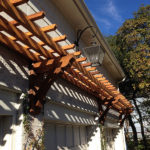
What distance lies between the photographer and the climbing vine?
235cm

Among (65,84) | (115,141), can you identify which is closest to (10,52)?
(65,84)

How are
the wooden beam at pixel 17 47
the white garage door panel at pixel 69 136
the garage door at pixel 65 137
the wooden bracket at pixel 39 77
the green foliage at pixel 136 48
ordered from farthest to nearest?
the green foliage at pixel 136 48 → the white garage door panel at pixel 69 136 → the garage door at pixel 65 137 → the wooden bracket at pixel 39 77 → the wooden beam at pixel 17 47

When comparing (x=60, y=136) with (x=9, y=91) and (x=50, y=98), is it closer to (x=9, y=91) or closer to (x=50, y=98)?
(x=50, y=98)

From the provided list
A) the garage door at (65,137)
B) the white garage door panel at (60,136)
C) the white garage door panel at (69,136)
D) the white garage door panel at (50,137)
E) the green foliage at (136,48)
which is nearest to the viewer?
the white garage door panel at (50,137)

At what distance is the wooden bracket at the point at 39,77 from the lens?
99.9 inches

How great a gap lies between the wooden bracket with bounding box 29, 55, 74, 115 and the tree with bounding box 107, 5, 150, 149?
26.9 ft

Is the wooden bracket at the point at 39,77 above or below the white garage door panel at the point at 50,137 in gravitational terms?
above

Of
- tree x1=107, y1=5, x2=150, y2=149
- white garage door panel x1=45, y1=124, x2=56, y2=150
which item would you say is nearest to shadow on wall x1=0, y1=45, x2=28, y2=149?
white garage door panel x1=45, y1=124, x2=56, y2=150

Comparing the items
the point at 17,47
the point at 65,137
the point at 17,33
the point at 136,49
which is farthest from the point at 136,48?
the point at 17,33

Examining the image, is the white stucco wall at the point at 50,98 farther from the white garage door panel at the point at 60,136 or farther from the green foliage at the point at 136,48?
the green foliage at the point at 136,48

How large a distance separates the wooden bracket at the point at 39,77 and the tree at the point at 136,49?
323 inches

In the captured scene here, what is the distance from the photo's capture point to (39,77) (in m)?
2.71

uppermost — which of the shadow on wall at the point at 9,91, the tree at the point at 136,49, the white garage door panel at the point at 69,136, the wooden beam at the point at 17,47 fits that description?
the tree at the point at 136,49

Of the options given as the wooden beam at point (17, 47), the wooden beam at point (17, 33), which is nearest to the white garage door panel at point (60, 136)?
the wooden beam at point (17, 47)
